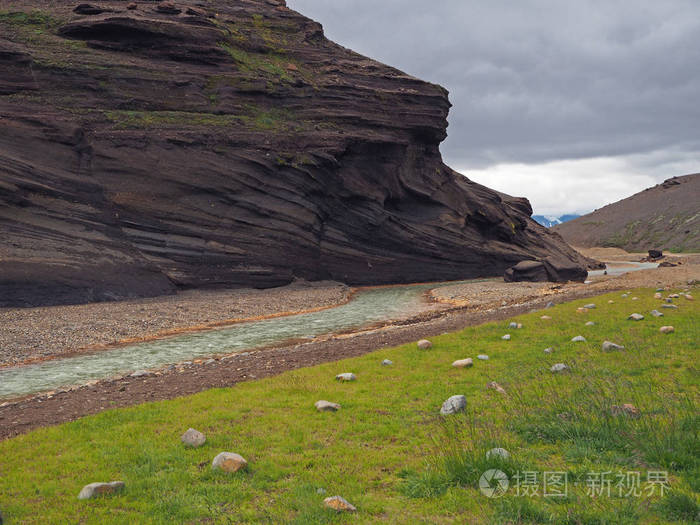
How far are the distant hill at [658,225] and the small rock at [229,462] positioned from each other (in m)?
167

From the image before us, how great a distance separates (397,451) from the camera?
8.29m

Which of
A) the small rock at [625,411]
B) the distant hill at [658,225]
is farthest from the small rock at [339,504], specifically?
the distant hill at [658,225]

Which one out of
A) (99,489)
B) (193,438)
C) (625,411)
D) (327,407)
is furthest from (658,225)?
(99,489)

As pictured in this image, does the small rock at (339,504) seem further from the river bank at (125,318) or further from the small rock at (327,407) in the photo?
the river bank at (125,318)

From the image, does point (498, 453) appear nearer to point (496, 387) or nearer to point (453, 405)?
point (453, 405)

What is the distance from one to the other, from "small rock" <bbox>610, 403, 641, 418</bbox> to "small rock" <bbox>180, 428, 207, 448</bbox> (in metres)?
7.13

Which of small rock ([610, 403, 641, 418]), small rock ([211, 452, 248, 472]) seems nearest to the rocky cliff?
small rock ([211, 452, 248, 472])

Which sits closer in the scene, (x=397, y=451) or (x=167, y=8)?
(x=397, y=451)

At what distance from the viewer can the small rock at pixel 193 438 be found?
888 centimetres

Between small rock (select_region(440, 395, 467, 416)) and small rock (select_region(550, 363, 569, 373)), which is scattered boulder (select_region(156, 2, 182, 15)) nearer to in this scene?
small rock (select_region(550, 363, 569, 373))

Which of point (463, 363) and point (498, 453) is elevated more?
point (498, 453)

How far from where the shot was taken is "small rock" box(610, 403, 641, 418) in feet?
26.5

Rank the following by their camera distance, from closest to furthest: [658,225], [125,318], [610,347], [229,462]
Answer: [229,462]
[610,347]
[125,318]
[658,225]

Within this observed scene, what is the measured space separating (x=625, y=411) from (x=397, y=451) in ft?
12.7
